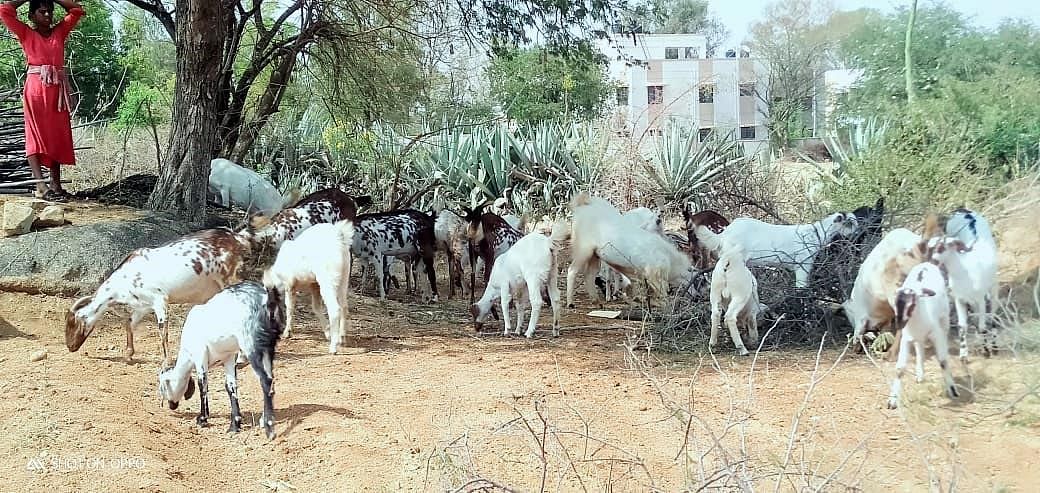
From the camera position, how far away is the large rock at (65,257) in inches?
320

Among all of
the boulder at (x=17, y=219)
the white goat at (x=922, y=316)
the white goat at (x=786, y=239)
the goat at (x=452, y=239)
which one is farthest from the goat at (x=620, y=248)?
the boulder at (x=17, y=219)

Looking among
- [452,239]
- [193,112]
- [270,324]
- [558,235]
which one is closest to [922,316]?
[270,324]

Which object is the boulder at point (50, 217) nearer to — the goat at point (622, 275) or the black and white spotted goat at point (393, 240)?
the black and white spotted goat at point (393, 240)

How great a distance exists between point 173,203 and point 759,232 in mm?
5956

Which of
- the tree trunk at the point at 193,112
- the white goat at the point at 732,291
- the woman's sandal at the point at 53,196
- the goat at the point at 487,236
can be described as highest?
the tree trunk at the point at 193,112

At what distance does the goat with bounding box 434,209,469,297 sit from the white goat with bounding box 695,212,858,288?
317cm

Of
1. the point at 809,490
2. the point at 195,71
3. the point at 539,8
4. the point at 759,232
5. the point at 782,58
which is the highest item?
the point at 782,58

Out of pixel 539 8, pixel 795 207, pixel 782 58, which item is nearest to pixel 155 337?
pixel 539 8

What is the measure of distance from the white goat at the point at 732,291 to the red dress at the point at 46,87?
6.18 meters

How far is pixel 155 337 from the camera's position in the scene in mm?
7723

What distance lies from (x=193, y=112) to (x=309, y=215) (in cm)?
172

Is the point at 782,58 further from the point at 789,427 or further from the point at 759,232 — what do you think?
the point at 789,427

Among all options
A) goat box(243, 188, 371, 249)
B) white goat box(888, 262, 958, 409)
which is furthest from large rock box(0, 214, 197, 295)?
white goat box(888, 262, 958, 409)

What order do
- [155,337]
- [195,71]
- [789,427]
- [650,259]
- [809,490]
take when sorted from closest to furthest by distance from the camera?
[809,490] → [789,427] → [155,337] → [650,259] → [195,71]
